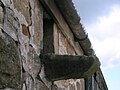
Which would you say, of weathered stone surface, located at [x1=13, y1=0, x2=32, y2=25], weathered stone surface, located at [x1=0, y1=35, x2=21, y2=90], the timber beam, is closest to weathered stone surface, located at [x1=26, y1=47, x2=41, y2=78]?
the timber beam

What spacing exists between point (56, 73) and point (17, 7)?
936mm

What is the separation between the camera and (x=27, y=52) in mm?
3562

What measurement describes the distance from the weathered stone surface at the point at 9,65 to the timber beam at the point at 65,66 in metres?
0.85

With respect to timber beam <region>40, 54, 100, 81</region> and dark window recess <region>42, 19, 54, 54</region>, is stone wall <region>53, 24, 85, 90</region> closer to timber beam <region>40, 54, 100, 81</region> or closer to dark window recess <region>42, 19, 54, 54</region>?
dark window recess <region>42, 19, 54, 54</region>

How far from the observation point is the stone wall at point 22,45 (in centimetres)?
297

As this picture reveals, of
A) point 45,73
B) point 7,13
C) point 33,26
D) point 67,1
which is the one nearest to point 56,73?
point 45,73

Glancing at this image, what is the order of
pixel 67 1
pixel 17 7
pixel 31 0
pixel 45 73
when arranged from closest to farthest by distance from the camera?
pixel 17 7 → pixel 31 0 → pixel 45 73 → pixel 67 1

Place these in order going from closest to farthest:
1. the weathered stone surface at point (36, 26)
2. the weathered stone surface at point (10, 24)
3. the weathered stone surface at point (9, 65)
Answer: the weathered stone surface at point (9, 65) → the weathered stone surface at point (10, 24) → the weathered stone surface at point (36, 26)

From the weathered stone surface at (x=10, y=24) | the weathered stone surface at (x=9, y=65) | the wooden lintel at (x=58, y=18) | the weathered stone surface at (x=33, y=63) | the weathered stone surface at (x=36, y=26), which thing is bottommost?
the weathered stone surface at (x=9, y=65)

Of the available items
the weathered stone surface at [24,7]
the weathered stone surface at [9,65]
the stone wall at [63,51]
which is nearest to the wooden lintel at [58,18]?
the stone wall at [63,51]

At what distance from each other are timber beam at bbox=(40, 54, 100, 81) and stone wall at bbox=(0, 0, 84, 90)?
0.24ft

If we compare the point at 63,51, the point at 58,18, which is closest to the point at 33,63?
the point at 58,18

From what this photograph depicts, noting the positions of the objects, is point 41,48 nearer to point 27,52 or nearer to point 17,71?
point 27,52

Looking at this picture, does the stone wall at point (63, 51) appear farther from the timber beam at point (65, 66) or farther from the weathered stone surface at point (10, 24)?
the weathered stone surface at point (10, 24)
